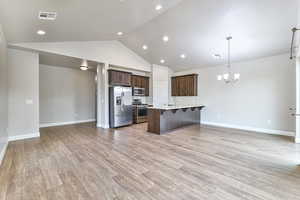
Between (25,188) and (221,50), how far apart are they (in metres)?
6.41

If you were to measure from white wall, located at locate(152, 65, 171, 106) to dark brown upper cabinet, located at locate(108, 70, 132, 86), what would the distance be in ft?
6.14

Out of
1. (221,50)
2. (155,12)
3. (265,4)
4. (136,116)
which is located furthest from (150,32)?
(136,116)

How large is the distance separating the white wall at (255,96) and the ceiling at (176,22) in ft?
1.82

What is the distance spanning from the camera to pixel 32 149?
3451mm

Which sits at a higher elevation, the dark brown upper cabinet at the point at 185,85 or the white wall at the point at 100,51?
the white wall at the point at 100,51

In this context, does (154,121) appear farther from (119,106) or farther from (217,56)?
(217,56)

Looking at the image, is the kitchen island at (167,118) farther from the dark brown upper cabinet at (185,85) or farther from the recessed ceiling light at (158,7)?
the recessed ceiling light at (158,7)

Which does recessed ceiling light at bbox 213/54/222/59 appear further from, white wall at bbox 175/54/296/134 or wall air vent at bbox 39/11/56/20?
wall air vent at bbox 39/11/56/20

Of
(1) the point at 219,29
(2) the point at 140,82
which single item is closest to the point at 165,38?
(1) the point at 219,29

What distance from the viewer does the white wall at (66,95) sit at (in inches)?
237

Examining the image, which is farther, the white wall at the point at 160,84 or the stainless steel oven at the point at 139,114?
the white wall at the point at 160,84

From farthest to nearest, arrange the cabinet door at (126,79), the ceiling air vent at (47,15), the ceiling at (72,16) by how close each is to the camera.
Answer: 1. the cabinet door at (126,79)
2. the ceiling air vent at (47,15)
3. the ceiling at (72,16)

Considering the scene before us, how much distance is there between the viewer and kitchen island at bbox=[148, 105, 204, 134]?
4965 mm

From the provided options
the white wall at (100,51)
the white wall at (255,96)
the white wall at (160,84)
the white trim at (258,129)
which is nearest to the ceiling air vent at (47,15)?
the white wall at (100,51)
